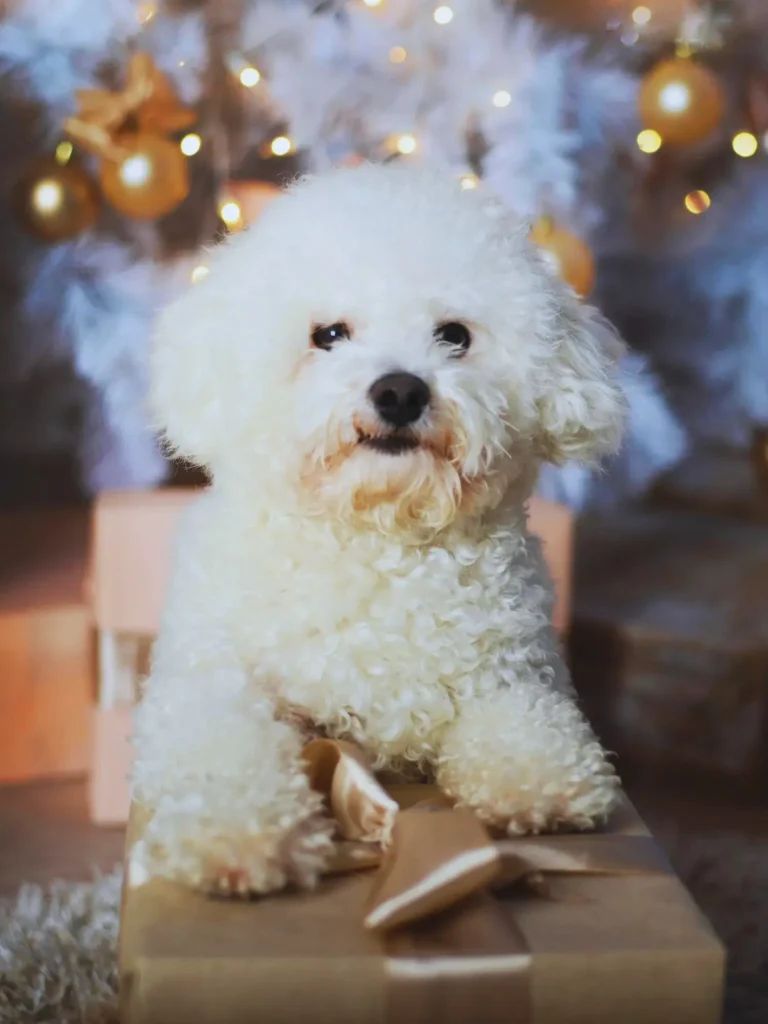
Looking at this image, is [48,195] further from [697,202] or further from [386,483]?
[697,202]

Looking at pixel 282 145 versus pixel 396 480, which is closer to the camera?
pixel 396 480

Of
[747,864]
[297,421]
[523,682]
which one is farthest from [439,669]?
[747,864]

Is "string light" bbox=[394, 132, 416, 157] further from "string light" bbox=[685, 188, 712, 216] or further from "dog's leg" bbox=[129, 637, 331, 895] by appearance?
"dog's leg" bbox=[129, 637, 331, 895]

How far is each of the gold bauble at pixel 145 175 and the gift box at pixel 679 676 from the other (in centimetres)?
93

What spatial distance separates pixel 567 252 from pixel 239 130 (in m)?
0.63

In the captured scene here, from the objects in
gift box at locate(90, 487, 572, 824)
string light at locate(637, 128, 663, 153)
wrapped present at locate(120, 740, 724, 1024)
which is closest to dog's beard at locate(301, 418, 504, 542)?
wrapped present at locate(120, 740, 724, 1024)

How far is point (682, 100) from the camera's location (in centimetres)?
188

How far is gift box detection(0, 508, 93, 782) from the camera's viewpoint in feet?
5.77

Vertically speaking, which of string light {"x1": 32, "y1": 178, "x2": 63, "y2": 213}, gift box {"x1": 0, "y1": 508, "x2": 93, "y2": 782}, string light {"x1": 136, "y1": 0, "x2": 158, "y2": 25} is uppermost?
string light {"x1": 136, "y1": 0, "x2": 158, "y2": 25}

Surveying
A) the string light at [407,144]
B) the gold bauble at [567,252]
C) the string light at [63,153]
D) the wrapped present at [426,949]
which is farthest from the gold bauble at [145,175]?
the wrapped present at [426,949]

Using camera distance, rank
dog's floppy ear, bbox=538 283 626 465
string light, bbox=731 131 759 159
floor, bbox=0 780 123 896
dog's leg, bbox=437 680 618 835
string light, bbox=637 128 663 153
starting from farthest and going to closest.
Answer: string light, bbox=731 131 759 159 < string light, bbox=637 128 663 153 < floor, bbox=0 780 123 896 < dog's floppy ear, bbox=538 283 626 465 < dog's leg, bbox=437 680 618 835

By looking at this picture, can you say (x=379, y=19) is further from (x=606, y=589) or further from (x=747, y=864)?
(x=747, y=864)

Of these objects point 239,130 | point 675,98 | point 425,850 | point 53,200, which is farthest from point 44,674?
point 675,98

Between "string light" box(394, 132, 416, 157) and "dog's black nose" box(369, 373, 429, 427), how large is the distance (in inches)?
41.6
